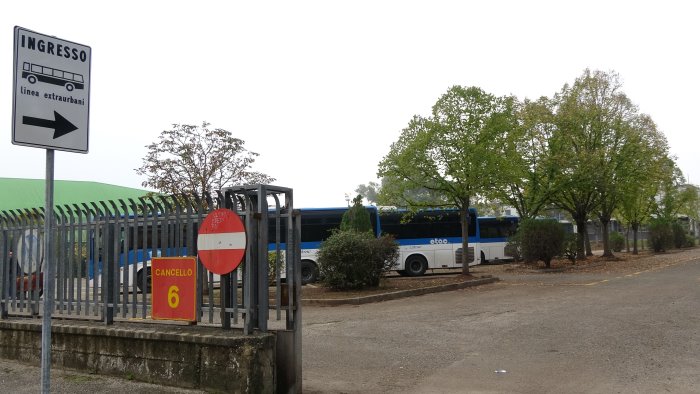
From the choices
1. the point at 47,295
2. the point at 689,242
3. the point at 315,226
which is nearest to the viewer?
the point at 47,295

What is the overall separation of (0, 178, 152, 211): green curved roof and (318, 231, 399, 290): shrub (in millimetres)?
25984

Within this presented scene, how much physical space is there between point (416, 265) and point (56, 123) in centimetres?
2349

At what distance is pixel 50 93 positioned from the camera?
4.12 meters

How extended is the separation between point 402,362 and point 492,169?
13.8m

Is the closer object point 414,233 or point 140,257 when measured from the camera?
point 140,257

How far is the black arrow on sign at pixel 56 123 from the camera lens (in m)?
3.99

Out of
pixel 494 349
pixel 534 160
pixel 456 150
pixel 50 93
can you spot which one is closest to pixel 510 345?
pixel 494 349

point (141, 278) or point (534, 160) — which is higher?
point (534, 160)

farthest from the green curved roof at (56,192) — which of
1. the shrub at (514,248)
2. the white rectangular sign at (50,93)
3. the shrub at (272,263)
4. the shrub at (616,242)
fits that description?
the shrub at (616,242)

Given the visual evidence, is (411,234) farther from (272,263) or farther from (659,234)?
(659,234)

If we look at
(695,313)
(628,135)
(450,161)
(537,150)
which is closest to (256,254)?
(695,313)

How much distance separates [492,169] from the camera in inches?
816

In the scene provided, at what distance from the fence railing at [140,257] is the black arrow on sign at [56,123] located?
6.96 ft

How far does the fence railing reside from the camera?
5977mm
